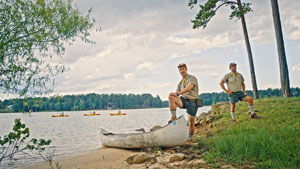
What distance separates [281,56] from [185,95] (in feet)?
28.5

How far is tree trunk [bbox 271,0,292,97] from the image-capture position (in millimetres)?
11891

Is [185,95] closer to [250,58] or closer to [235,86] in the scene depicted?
[235,86]

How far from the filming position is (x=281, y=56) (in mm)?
12164

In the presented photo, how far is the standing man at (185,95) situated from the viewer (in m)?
6.11

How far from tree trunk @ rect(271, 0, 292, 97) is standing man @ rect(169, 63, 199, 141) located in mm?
8080

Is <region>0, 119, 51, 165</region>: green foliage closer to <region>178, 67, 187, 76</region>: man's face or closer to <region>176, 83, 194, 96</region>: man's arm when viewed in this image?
<region>176, 83, 194, 96</region>: man's arm

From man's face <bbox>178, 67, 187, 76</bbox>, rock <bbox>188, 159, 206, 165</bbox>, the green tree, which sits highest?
the green tree

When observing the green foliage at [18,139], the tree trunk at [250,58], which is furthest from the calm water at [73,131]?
the tree trunk at [250,58]

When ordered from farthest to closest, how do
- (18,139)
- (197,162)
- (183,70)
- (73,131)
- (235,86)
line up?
(73,131), (235,86), (183,70), (197,162), (18,139)

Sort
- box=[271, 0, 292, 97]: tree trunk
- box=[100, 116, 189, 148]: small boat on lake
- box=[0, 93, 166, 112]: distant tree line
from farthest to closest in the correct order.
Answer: box=[0, 93, 166, 112]: distant tree line
box=[271, 0, 292, 97]: tree trunk
box=[100, 116, 189, 148]: small boat on lake

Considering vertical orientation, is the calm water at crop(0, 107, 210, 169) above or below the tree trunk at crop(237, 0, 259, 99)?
below

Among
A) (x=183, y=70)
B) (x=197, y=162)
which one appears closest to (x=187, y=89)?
(x=183, y=70)

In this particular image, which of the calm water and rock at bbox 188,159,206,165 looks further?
the calm water

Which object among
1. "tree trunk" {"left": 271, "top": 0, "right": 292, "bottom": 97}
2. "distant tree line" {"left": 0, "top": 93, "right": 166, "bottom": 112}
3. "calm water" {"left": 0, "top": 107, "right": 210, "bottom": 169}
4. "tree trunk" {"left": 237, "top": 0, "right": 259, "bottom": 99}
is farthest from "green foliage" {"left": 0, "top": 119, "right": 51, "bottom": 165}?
"distant tree line" {"left": 0, "top": 93, "right": 166, "bottom": 112}
